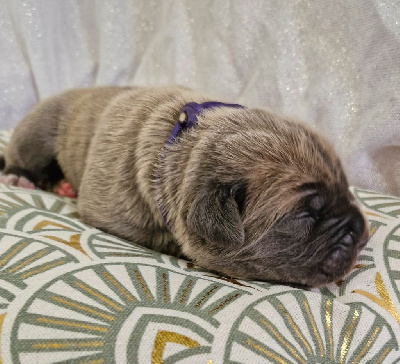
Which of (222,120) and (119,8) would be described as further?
(119,8)

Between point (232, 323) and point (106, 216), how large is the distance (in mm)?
841

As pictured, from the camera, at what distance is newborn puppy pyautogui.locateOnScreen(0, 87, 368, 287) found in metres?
1.49

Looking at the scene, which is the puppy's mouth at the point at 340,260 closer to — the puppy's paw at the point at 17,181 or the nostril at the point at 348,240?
the nostril at the point at 348,240

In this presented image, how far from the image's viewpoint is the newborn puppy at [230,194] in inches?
58.7

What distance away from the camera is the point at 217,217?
1.43m

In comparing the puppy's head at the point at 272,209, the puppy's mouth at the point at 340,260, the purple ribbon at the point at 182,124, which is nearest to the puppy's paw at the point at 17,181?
the purple ribbon at the point at 182,124

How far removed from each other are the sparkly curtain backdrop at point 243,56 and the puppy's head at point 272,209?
90cm

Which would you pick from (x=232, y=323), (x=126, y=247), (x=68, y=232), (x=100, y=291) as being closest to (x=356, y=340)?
(x=232, y=323)

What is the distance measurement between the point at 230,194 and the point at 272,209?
0.15m

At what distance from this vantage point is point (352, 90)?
7.88 ft

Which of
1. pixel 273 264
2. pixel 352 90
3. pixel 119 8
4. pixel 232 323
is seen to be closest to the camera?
pixel 232 323

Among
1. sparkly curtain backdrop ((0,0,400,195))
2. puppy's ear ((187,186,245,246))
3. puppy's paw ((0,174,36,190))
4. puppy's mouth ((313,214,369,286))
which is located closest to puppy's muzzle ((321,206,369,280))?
puppy's mouth ((313,214,369,286))

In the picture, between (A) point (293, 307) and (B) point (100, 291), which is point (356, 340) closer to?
(A) point (293, 307)

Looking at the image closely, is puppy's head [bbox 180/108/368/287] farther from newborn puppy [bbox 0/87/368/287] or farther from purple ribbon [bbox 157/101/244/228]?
purple ribbon [bbox 157/101/244/228]
